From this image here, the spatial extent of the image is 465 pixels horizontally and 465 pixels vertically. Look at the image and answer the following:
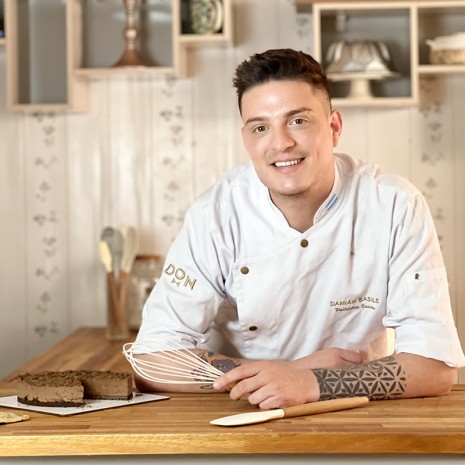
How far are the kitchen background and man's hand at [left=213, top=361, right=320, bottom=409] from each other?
1.91 m

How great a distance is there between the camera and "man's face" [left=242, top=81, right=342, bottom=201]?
2059 mm

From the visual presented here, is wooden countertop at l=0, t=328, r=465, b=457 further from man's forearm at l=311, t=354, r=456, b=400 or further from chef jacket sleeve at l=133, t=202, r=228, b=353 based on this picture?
chef jacket sleeve at l=133, t=202, r=228, b=353

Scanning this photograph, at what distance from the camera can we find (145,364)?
2.01m

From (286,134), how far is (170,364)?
0.56 meters

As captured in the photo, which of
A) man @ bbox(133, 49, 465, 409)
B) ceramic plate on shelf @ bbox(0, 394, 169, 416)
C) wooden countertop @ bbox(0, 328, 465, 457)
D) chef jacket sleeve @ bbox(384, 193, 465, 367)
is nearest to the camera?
wooden countertop @ bbox(0, 328, 465, 457)

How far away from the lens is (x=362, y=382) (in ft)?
5.94

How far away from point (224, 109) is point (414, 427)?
225 cm

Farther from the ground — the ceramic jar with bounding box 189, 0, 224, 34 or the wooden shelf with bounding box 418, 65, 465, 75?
the ceramic jar with bounding box 189, 0, 224, 34

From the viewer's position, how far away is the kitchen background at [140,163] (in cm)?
360

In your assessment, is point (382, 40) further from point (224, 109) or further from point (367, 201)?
point (367, 201)

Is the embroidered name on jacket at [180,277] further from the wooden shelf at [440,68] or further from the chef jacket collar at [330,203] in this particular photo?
the wooden shelf at [440,68]

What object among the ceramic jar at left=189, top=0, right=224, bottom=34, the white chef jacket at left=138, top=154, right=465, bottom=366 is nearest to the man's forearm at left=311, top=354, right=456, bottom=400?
the white chef jacket at left=138, top=154, right=465, bottom=366

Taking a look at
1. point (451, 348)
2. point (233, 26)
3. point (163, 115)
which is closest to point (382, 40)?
point (233, 26)

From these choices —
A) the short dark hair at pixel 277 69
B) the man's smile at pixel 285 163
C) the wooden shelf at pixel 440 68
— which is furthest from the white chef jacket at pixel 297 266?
the wooden shelf at pixel 440 68
